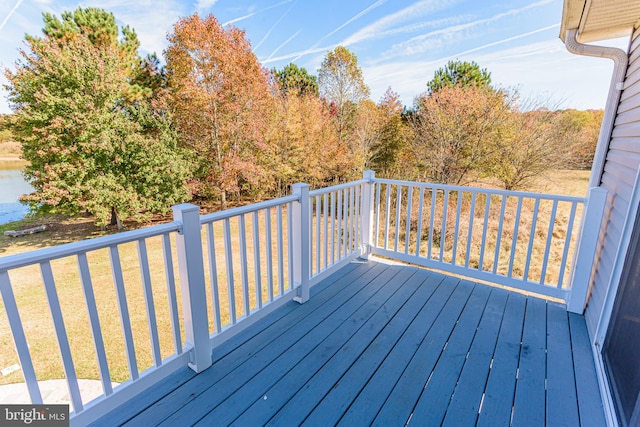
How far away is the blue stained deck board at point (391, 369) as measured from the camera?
150 centimetres

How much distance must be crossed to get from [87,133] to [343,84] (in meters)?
9.77

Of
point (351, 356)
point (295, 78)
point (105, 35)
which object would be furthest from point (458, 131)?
point (105, 35)

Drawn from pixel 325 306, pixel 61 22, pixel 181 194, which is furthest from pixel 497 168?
pixel 61 22

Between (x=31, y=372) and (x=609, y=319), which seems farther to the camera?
(x=609, y=319)

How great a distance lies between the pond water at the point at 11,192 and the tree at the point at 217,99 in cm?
512

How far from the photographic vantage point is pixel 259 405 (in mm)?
1549

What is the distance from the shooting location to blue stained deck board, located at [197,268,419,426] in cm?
153

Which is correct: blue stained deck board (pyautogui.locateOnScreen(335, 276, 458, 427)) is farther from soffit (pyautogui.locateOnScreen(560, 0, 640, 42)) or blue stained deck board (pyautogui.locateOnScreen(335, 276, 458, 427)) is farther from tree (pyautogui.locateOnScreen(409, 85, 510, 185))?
tree (pyautogui.locateOnScreen(409, 85, 510, 185))

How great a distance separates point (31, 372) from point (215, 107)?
10024 mm

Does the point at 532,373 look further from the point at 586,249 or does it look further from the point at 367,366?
the point at 586,249

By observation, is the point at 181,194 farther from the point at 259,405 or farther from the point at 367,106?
the point at 259,405

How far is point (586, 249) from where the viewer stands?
233cm

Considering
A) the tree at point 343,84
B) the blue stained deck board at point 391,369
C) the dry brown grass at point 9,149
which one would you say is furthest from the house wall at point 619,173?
the dry brown grass at point 9,149

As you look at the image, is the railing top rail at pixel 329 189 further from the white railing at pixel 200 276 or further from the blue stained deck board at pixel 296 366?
the blue stained deck board at pixel 296 366
